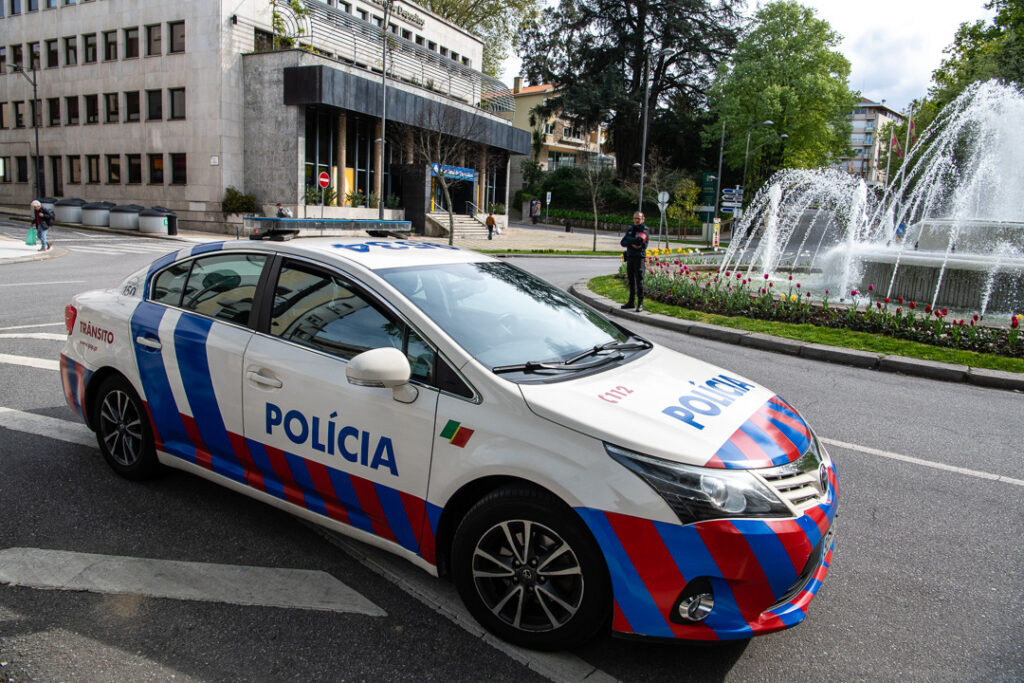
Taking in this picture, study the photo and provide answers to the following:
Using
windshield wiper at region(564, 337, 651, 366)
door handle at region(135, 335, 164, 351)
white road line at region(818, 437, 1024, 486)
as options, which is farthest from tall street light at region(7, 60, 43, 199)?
white road line at region(818, 437, 1024, 486)

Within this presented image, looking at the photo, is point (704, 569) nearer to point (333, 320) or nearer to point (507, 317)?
point (507, 317)

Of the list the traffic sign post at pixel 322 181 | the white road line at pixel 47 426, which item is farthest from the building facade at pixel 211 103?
the white road line at pixel 47 426

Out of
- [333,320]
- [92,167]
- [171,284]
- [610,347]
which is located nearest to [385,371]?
[333,320]

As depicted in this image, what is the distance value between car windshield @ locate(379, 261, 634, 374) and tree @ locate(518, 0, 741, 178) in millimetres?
58129

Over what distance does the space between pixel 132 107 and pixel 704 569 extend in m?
45.4

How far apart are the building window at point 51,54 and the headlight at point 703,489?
51911 mm

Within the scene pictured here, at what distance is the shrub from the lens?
36031 millimetres

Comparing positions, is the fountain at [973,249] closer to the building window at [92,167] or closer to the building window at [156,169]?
the building window at [156,169]

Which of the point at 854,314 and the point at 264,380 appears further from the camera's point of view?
the point at 854,314

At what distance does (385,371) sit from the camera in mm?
2973

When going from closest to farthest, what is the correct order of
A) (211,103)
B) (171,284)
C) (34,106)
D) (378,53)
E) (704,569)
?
(704,569), (171,284), (211,103), (34,106), (378,53)

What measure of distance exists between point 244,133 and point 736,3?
4187 cm

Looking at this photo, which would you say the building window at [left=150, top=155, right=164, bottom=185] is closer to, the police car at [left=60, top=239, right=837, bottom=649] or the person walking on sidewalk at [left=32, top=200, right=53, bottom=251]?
the person walking on sidewalk at [left=32, top=200, right=53, bottom=251]

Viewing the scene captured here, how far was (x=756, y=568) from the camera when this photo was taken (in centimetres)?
258
